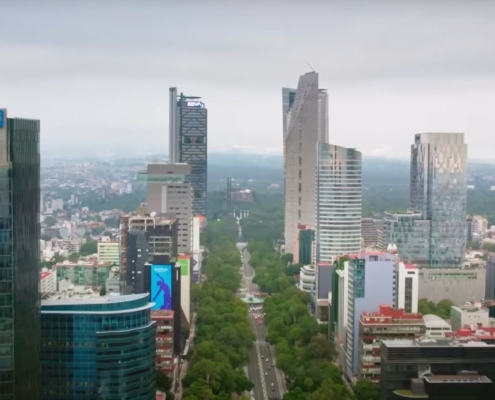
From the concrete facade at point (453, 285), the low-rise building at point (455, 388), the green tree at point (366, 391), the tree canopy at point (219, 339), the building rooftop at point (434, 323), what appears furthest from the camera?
the concrete facade at point (453, 285)

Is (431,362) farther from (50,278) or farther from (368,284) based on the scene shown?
(50,278)

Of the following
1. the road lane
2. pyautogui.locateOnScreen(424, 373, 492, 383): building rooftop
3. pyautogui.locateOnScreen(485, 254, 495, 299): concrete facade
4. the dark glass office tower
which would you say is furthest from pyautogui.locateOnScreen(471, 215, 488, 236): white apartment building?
the dark glass office tower

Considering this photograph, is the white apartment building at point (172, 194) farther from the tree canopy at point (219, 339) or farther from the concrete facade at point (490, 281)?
the concrete facade at point (490, 281)

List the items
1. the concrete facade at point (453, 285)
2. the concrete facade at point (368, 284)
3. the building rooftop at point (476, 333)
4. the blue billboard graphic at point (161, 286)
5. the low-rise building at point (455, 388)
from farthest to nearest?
the concrete facade at point (453, 285), the blue billboard graphic at point (161, 286), the concrete facade at point (368, 284), the building rooftop at point (476, 333), the low-rise building at point (455, 388)

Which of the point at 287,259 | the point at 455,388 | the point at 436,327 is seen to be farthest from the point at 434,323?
the point at 287,259

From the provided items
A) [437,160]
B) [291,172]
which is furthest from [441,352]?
[291,172]

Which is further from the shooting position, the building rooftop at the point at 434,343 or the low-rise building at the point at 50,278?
the low-rise building at the point at 50,278

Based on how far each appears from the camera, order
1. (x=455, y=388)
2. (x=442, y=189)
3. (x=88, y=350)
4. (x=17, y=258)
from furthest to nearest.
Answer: (x=442, y=189) → (x=455, y=388) → (x=88, y=350) → (x=17, y=258)

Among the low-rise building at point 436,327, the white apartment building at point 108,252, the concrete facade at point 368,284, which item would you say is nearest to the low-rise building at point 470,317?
the low-rise building at point 436,327
